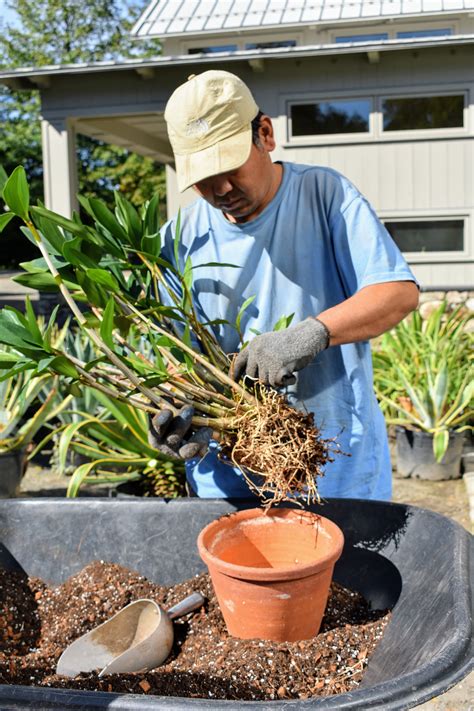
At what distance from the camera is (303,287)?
179 cm

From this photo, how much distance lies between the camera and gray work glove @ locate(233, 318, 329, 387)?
1481 millimetres

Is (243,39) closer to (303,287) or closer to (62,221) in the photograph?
(303,287)

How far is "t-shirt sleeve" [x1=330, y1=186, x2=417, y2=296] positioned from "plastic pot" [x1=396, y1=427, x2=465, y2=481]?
3.00 m

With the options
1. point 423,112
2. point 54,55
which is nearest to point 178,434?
point 423,112

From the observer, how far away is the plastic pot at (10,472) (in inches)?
149

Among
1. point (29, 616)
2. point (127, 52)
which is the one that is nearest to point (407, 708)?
point (29, 616)

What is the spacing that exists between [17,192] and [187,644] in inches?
36.3

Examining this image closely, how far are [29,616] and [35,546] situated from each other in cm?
15

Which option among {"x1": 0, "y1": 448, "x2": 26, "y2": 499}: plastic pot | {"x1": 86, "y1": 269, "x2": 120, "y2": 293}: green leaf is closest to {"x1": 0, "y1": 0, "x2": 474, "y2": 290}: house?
{"x1": 0, "y1": 448, "x2": 26, "y2": 499}: plastic pot

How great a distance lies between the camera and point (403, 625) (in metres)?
1.28

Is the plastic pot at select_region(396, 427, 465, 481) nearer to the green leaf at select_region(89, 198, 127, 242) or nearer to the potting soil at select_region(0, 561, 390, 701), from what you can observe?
the potting soil at select_region(0, 561, 390, 701)

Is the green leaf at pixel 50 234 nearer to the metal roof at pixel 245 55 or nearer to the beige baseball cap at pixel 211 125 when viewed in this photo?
the beige baseball cap at pixel 211 125

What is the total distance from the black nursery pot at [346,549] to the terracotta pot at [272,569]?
0.09m

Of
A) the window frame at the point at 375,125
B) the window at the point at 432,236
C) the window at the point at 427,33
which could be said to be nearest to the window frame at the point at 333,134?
the window frame at the point at 375,125
